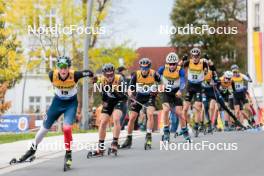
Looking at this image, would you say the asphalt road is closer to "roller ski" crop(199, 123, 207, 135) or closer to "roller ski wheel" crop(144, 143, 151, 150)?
"roller ski wheel" crop(144, 143, 151, 150)

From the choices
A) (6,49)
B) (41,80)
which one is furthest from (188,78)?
(41,80)

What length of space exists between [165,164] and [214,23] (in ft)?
202

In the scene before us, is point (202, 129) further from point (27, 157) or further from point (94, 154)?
point (27, 157)

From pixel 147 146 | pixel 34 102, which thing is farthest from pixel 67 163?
pixel 34 102

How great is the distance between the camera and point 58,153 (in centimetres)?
1764

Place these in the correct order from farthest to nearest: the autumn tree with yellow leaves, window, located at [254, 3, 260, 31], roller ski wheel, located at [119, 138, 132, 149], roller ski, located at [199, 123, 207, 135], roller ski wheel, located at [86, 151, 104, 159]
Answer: window, located at [254, 3, 260, 31]
the autumn tree with yellow leaves
roller ski, located at [199, 123, 207, 135]
roller ski wheel, located at [119, 138, 132, 149]
roller ski wheel, located at [86, 151, 104, 159]

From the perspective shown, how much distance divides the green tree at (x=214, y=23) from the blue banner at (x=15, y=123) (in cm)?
3914

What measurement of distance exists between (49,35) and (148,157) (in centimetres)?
3282

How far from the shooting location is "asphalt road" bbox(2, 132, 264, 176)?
42.4 feet

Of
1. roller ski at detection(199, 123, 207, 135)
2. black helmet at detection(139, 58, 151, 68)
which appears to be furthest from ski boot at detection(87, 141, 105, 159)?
roller ski at detection(199, 123, 207, 135)

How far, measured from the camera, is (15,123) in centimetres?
3756

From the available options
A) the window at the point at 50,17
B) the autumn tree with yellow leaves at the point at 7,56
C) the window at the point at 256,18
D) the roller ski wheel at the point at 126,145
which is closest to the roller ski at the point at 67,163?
the roller ski wheel at the point at 126,145

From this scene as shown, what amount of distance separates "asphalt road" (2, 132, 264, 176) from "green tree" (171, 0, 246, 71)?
5728cm

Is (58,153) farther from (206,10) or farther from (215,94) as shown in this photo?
(206,10)
